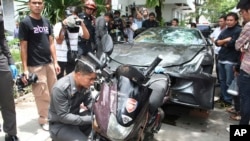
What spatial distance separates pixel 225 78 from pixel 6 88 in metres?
3.72

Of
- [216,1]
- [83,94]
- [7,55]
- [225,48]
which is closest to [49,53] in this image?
[7,55]

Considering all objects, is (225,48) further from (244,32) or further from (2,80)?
(2,80)

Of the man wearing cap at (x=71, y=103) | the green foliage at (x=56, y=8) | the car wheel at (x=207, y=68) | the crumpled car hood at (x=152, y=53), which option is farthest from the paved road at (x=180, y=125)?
the green foliage at (x=56, y=8)

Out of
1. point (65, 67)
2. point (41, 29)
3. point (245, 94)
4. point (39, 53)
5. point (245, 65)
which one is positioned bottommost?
point (245, 94)

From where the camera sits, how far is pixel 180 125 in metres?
4.44

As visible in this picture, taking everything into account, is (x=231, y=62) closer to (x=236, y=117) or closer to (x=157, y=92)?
(x=236, y=117)

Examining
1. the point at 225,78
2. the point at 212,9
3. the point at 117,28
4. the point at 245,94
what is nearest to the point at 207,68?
the point at 225,78

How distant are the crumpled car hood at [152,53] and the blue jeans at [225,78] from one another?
1.76 ft

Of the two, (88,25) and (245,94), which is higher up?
(88,25)

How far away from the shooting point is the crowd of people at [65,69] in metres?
2.67

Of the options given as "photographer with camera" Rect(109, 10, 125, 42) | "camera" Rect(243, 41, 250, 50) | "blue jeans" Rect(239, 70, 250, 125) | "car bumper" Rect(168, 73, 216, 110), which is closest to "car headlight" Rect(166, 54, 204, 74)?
"car bumper" Rect(168, 73, 216, 110)

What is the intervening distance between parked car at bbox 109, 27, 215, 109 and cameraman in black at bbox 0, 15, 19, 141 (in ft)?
5.23

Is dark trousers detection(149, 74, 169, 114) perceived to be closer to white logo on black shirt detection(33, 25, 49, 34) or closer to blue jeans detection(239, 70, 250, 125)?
blue jeans detection(239, 70, 250, 125)

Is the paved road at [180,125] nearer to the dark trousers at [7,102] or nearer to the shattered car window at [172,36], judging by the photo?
the dark trousers at [7,102]
